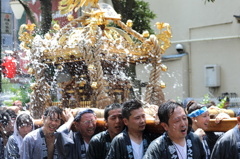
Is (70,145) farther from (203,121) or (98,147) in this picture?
(203,121)

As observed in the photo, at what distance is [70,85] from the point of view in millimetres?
7379

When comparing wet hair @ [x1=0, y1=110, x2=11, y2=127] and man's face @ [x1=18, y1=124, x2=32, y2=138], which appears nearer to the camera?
man's face @ [x1=18, y1=124, x2=32, y2=138]

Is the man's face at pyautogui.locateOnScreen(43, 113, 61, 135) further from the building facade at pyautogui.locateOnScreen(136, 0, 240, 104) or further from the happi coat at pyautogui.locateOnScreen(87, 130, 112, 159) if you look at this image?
the building facade at pyautogui.locateOnScreen(136, 0, 240, 104)

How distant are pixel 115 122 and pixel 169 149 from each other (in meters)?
0.94

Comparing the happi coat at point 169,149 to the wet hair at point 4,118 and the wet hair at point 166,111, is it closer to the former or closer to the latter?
the wet hair at point 166,111

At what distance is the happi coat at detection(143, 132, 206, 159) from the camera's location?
3627 mm

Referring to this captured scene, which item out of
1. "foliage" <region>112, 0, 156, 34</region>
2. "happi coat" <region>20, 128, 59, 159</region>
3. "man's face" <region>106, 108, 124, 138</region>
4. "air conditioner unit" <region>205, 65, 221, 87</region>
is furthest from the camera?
"air conditioner unit" <region>205, 65, 221, 87</region>

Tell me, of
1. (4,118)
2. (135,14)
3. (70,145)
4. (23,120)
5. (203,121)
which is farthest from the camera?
(135,14)

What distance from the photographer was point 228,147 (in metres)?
3.69

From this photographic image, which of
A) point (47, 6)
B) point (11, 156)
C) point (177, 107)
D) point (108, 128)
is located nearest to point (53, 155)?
point (11, 156)

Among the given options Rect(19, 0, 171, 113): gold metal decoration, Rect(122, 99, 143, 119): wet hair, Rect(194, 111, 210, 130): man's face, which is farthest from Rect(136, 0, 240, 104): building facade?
Rect(122, 99, 143, 119): wet hair

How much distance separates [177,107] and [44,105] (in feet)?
11.6

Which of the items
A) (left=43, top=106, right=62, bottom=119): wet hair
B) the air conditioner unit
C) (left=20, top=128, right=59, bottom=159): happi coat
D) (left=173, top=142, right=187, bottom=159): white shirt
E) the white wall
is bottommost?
Answer: (left=20, top=128, right=59, bottom=159): happi coat

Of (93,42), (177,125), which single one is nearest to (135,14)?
(93,42)
